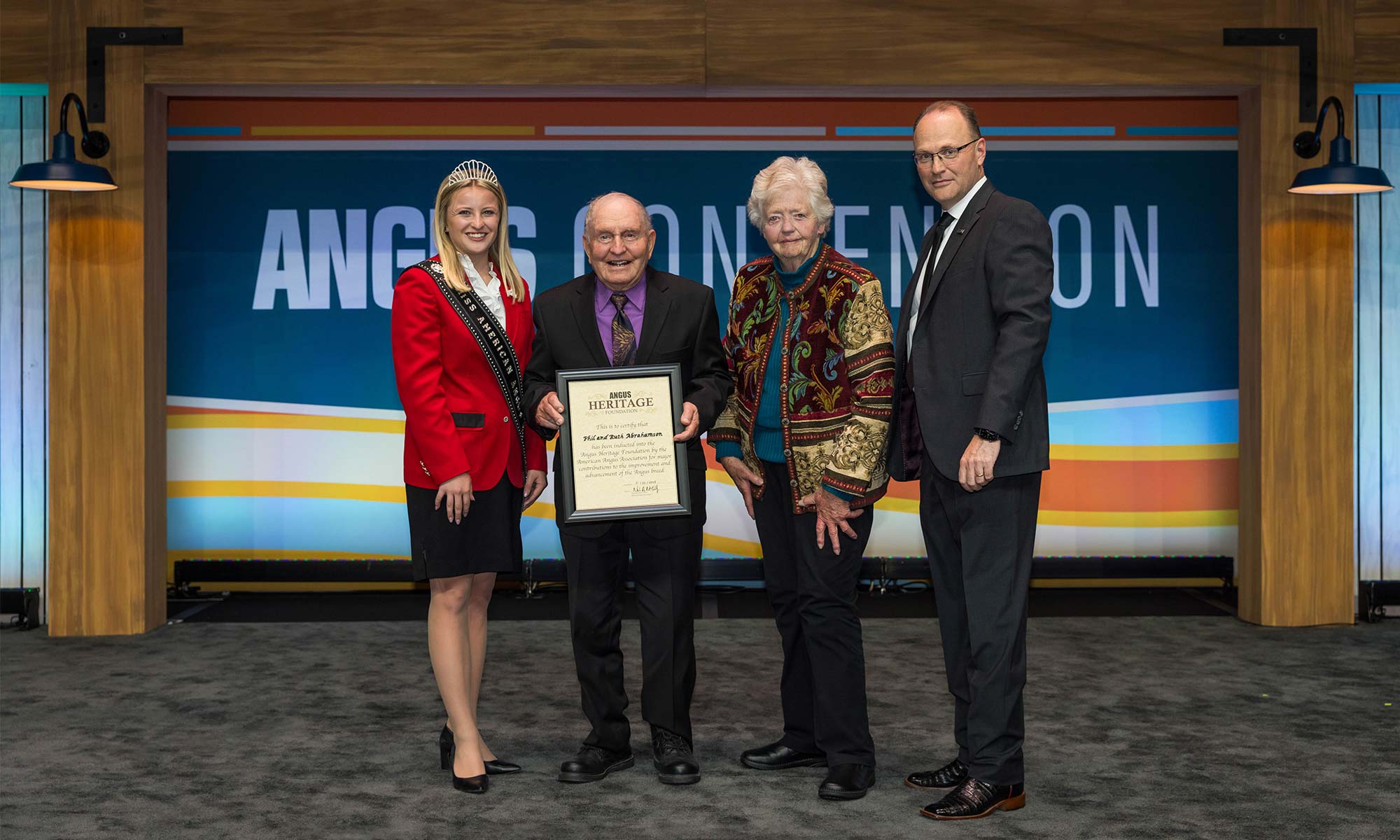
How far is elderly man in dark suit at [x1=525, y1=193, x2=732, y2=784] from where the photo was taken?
3.34 meters

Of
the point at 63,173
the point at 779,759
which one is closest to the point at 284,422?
the point at 63,173

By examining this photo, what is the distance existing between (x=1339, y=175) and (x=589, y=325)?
370cm

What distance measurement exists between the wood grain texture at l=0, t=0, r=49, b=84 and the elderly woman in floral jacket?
403 centimetres

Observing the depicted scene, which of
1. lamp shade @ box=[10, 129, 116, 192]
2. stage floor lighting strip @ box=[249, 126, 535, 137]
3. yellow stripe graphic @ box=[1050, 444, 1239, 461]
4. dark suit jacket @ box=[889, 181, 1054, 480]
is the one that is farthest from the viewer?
yellow stripe graphic @ box=[1050, 444, 1239, 461]

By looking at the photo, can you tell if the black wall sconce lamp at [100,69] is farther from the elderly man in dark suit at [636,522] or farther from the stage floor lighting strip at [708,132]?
the elderly man in dark suit at [636,522]

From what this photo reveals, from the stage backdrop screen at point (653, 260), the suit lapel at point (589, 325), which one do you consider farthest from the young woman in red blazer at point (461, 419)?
the stage backdrop screen at point (653, 260)

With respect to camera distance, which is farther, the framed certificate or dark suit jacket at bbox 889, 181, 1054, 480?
the framed certificate

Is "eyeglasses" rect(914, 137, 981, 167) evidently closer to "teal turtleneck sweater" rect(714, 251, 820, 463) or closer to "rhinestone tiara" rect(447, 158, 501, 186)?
"teal turtleneck sweater" rect(714, 251, 820, 463)

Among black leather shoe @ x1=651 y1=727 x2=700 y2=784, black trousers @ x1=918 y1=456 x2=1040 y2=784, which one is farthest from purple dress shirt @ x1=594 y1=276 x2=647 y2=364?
black leather shoe @ x1=651 y1=727 x2=700 y2=784

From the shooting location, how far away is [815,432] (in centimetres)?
323

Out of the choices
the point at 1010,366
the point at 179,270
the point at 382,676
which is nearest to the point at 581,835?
the point at 1010,366

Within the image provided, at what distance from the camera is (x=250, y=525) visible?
6.76 m

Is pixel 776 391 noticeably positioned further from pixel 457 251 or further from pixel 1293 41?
pixel 1293 41

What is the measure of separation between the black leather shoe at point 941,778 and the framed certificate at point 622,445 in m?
1.00
